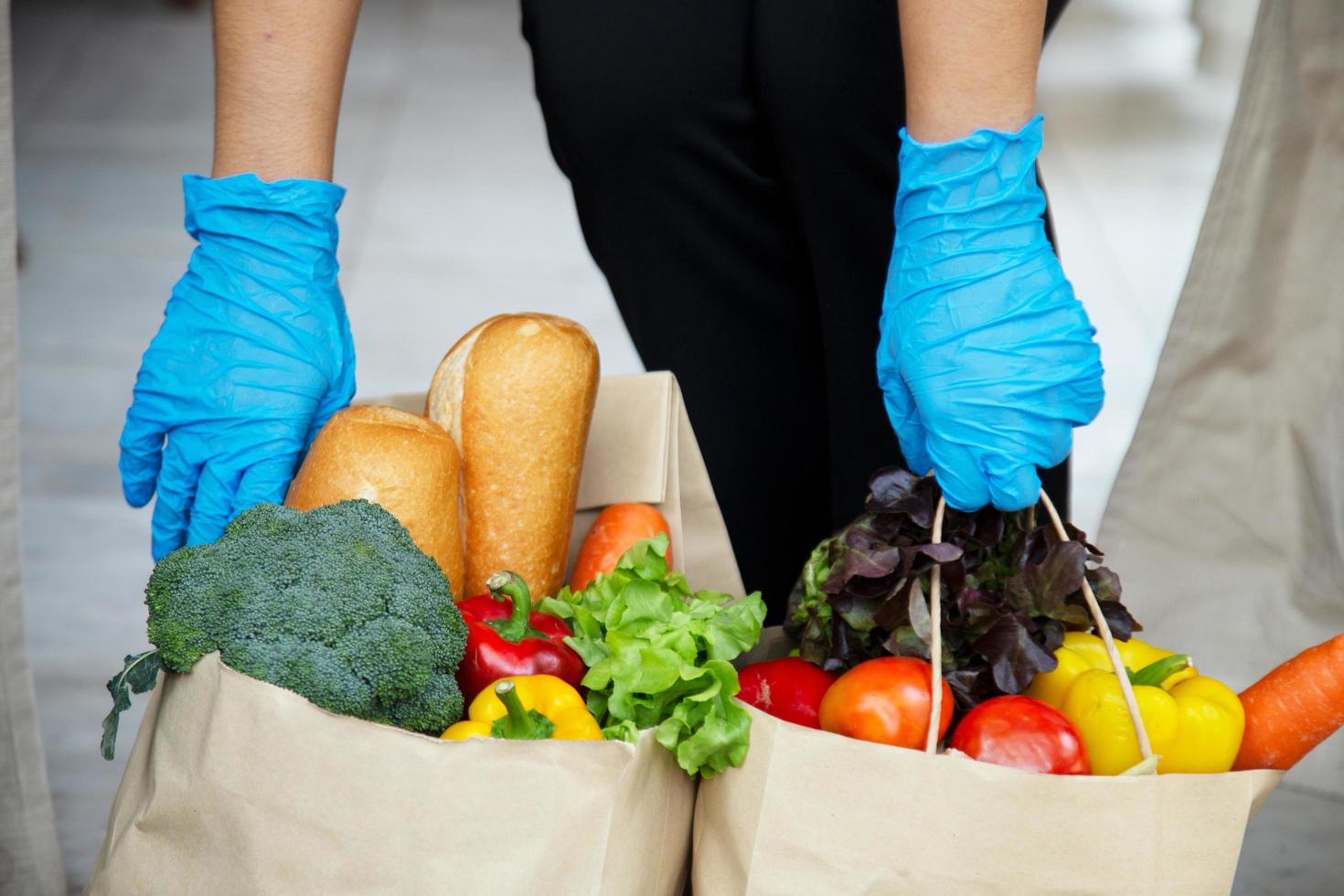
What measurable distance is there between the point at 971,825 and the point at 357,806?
0.35 meters

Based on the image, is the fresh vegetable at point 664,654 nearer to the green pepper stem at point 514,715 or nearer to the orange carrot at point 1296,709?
the green pepper stem at point 514,715

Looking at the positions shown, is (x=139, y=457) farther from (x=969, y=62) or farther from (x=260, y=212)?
(x=969, y=62)

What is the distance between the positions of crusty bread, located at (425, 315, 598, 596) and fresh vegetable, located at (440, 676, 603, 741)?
191 mm

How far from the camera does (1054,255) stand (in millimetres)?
1050

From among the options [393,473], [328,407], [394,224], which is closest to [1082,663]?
[393,473]

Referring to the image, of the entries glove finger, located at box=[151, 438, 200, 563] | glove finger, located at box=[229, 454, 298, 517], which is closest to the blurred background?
glove finger, located at box=[151, 438, 200, 563]

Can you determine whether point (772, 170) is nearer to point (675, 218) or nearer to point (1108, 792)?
point (675, 218)

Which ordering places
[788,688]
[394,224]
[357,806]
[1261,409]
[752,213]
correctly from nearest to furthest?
[357,806], [788,688], [752,213], [1261,409], [394,224]

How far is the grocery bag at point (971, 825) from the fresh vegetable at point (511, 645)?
0.20 meters

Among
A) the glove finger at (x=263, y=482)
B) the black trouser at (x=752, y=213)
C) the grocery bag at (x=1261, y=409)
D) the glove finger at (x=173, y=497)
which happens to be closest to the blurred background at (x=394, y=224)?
the grocery bag at (x=1261, y=409)

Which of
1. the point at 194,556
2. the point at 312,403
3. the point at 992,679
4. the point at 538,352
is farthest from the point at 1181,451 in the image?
the point at 194,556

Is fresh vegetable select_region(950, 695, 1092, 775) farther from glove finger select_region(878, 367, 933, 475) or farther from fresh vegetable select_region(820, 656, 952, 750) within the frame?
glove finger select_region(878, 367, 933, 475)

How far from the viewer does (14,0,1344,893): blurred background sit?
192 centimetres

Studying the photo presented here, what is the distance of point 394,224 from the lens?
11.8ft
